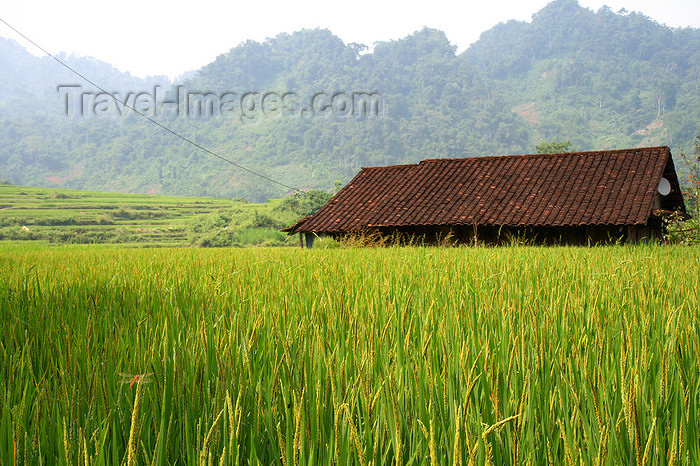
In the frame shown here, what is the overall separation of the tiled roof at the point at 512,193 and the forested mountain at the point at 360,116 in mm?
98815

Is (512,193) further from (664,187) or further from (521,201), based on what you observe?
(664,187)

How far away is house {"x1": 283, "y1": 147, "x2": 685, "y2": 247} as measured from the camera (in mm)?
15086

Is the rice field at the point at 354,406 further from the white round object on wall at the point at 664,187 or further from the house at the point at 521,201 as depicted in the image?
the white round object on wall at the point at 664,187

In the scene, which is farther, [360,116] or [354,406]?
[360,116]

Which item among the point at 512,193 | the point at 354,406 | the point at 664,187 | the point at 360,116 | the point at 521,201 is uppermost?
the point at 360,116

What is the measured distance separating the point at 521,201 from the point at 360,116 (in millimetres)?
139963

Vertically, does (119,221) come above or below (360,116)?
below

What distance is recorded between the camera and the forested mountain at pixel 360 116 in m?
131

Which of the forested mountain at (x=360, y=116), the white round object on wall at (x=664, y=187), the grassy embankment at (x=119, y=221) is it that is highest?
the forested mountain at (x=360, y=116)

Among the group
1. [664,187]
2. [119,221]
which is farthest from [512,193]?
[119,221]

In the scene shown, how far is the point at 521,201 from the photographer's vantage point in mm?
16484

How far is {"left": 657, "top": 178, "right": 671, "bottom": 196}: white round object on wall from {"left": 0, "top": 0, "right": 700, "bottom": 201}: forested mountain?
102 m

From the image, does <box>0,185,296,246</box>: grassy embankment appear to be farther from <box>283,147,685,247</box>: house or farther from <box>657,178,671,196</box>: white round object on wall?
<box>657,178,671,196</box>: white round object on wall

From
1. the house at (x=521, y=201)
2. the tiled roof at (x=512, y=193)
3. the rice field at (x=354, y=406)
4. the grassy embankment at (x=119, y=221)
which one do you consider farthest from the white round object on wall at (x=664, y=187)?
the grassy embankment at (x=119, y=221)
